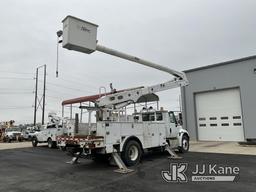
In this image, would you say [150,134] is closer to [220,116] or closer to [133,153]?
[133,153]

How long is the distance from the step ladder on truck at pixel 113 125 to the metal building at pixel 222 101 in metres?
8.08

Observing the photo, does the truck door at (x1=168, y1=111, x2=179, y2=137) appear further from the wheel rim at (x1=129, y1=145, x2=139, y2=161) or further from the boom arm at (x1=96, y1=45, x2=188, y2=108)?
the wheel rim at (x1=129, y1=145, x2=139, y2=161)

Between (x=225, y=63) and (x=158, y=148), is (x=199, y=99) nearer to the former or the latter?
(x=225, y=63)

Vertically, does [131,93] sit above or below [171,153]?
above

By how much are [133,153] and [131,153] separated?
13cm

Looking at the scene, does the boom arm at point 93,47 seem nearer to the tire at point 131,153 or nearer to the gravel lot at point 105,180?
the tire at point 131,153

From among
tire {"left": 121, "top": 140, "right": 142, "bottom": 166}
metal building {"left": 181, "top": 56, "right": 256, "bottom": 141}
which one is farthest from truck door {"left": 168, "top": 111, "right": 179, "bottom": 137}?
metal building {"left": 181, "top": 56, "right": 256, "bottom": 141}

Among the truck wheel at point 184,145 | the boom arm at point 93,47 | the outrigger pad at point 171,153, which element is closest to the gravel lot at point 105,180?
the outrigger pad at point 171,153

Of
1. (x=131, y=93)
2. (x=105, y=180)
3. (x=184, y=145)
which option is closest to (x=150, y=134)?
(x=131, y=93)

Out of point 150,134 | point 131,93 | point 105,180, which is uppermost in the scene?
point 131,93

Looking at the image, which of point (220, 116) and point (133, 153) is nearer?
point (133, 153)

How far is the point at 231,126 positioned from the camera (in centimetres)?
1964

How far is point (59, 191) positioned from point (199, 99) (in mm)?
17463

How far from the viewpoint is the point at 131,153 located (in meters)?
10.3
